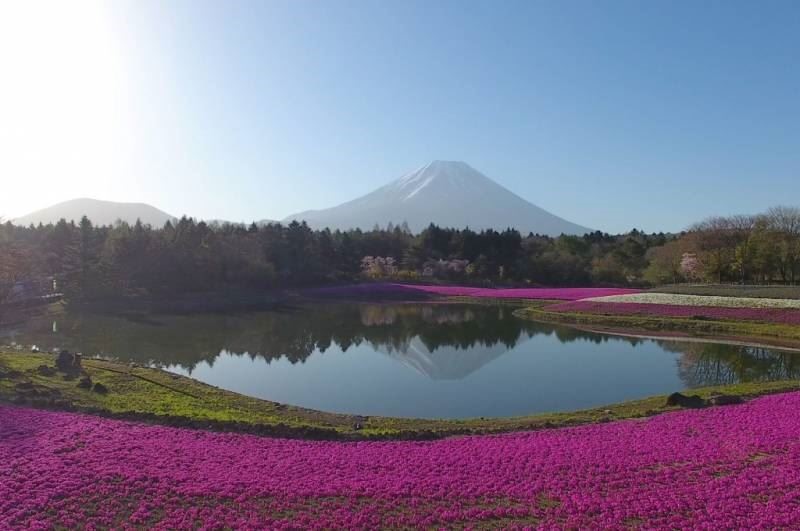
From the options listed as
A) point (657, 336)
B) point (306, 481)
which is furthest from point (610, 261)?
point (306, 481)

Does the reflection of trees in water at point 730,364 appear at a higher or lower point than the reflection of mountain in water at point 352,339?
lower

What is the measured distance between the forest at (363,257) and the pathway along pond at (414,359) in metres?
11.0

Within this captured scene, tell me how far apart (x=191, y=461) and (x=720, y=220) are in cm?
5969

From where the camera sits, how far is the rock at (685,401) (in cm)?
1521

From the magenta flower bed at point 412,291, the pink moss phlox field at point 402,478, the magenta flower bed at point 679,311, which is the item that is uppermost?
the magenta flower bed at point 412,291

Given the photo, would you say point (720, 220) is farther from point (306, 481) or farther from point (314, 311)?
point (306, 481)

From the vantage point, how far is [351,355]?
26438 mm

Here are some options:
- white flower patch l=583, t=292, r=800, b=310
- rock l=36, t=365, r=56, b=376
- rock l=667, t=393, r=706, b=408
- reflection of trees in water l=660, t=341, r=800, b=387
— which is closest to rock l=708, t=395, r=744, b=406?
rock l=667, t=393, r=706, b=408

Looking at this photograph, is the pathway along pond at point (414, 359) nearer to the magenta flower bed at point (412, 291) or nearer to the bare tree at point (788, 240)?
the magenta flower bed at point (412, 291)

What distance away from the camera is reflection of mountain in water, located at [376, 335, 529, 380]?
2233 centimetres

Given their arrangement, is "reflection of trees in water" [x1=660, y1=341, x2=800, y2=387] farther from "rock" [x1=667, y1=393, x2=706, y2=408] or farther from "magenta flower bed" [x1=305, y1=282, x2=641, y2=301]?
"magenta flower bed" [x1=305, y1=282, x2=641, y2=301]

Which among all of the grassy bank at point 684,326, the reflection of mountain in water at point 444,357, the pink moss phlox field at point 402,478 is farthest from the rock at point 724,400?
the grassy bank at point 684,326

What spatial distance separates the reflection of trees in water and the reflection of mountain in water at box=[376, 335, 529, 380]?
27.8 feet

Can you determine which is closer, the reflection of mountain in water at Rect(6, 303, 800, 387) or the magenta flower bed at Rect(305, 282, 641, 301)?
the reflection of mountain in water at Rect(6, 303, 800, 387)
